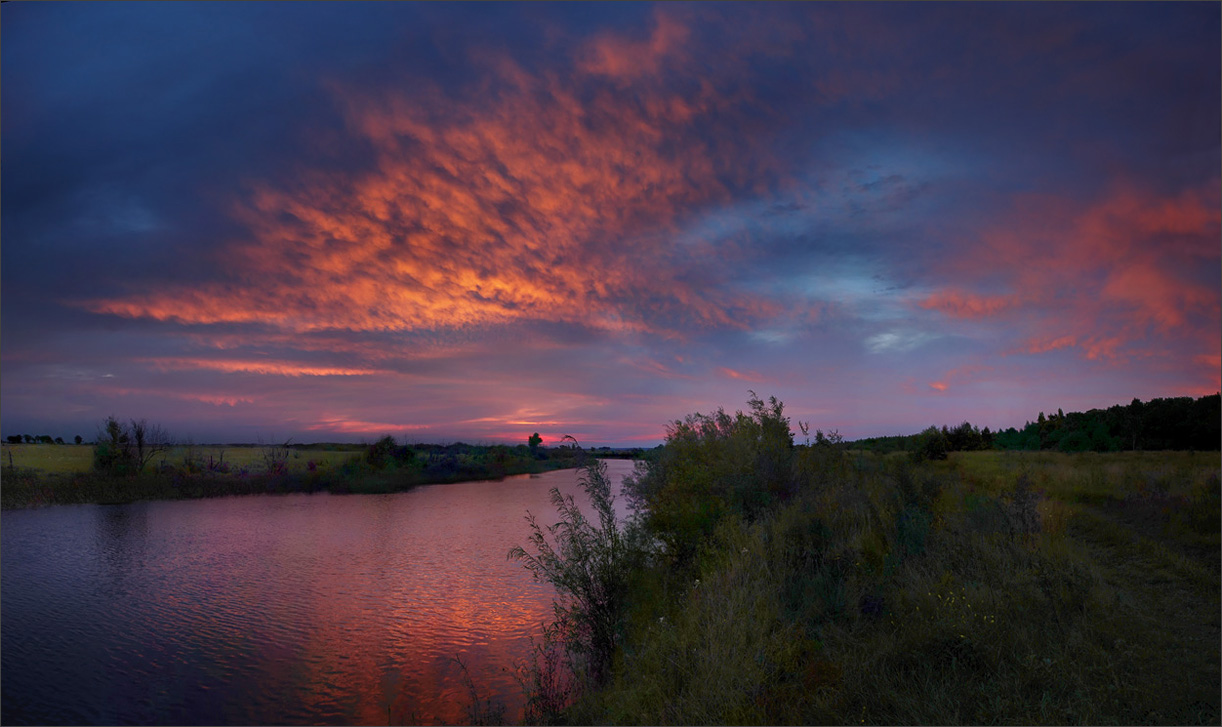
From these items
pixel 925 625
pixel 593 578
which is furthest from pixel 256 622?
pixel 925 625

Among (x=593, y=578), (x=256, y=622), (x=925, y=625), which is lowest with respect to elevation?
(x=256, y=622)

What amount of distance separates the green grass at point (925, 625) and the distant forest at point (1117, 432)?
17.5 meters

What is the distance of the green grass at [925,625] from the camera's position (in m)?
5.43

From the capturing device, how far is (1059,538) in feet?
32.4

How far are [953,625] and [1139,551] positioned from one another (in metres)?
8.04

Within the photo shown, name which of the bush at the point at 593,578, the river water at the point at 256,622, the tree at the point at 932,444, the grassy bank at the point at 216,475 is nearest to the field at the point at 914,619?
the bush at the point at 593,578

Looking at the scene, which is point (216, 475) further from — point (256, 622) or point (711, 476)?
point (711, 476)

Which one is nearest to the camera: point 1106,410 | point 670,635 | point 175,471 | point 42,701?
point 670,635

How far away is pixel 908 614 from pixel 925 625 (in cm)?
66

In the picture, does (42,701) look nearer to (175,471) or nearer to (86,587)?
(86,587)

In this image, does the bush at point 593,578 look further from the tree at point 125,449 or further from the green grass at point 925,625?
the tree at point 125,449

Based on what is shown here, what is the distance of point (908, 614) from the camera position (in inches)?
288

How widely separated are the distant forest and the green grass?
1755 cm

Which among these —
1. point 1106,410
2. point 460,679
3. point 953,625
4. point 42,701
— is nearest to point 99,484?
point 42,701
